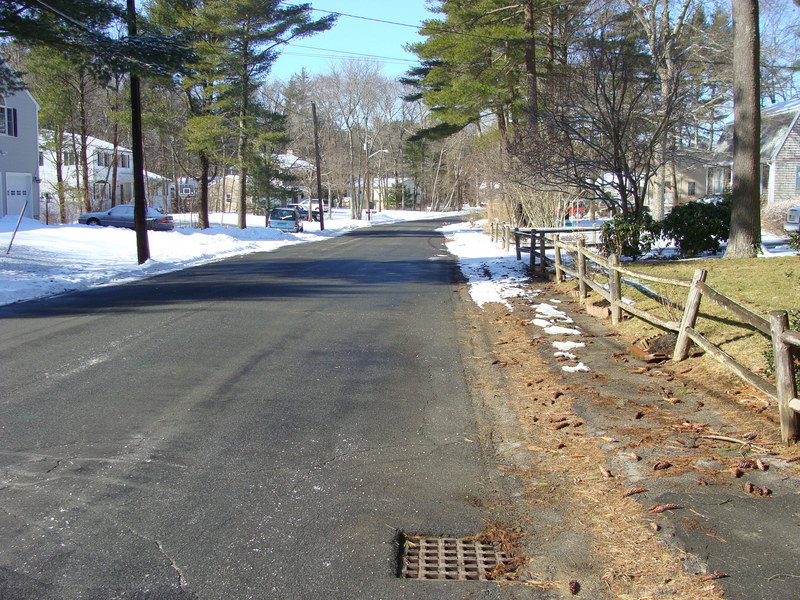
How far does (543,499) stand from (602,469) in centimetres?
73

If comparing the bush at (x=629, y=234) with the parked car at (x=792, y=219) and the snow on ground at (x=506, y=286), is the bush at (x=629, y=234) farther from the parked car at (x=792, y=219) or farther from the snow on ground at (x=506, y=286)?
the parked car at (x=792, y=219)

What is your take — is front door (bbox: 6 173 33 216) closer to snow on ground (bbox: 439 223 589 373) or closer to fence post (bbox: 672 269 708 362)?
snow on ground (bbox: 439 223 589 373)

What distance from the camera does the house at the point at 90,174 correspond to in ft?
146

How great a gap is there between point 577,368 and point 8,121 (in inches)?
1449

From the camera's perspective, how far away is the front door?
3619 centimetres

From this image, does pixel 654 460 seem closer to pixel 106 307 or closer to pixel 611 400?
pixel 611 400

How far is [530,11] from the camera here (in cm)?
2898

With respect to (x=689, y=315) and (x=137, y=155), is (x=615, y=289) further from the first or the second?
(x=137, y=155)

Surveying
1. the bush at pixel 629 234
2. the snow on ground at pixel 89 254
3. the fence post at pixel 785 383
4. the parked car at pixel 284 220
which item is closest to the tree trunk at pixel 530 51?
the bush at pixel 629 234

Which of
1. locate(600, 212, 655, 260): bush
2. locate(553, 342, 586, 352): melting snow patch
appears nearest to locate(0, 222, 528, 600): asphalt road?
locate(553, 342, 586, 352): melting snow patch

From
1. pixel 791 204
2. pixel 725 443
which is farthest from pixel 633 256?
pixel 791 204

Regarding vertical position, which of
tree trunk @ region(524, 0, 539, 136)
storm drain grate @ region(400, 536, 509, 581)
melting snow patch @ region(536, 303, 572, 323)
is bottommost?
storm drain grate @ region(400, 536, 509, 581)

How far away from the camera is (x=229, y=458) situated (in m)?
5.29

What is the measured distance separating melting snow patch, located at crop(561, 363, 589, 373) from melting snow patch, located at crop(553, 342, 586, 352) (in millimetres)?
863
